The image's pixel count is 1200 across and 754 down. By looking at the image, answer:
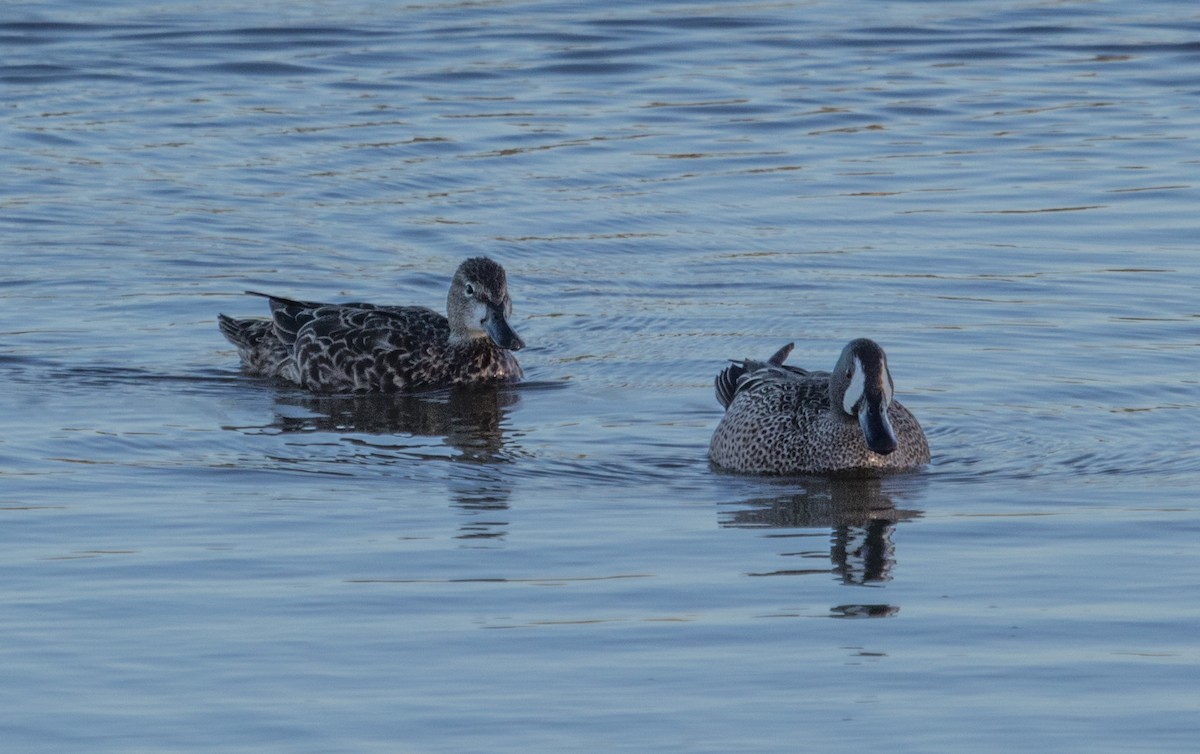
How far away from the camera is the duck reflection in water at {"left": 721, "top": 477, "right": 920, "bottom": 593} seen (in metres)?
9.16

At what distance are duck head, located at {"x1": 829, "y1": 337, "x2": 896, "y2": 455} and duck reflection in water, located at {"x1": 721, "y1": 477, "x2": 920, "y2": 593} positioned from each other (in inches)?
10.5

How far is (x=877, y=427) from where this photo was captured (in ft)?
35.0

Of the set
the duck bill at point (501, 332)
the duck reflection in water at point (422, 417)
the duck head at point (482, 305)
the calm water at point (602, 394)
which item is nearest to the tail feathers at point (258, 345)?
the calm water at point (602, 394)

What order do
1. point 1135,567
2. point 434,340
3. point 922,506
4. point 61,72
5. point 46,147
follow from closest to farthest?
point 1135,567, point 922,506, point 434,340, point 46,147, point 61,72

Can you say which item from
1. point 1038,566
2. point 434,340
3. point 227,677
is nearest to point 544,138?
point 434,340

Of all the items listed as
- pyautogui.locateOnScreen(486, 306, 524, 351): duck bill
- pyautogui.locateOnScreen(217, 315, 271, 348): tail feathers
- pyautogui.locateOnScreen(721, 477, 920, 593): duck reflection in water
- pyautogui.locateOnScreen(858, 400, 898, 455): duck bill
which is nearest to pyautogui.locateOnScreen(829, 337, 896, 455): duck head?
pyautogui.locateOnScreen(858, 400, 898, 455): duck bill

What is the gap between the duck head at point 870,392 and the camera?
10617mm

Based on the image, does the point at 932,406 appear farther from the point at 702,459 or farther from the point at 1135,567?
the point at 1135,567

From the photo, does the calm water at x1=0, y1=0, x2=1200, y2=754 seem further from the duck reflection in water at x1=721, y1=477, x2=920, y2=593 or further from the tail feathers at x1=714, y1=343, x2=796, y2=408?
the tail feathers at x1=714, y1=343, x2=796, y2=408

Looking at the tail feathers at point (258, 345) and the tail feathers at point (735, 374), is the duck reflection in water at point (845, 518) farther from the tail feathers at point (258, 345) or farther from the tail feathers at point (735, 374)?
the tail feathers at point (258, 345)

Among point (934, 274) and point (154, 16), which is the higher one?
point (154, 16)

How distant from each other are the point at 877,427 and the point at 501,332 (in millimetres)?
3359

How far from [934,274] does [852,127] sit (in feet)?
19.3

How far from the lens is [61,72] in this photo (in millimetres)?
24172
